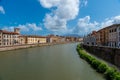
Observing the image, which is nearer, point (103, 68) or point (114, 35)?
point (103, 68)

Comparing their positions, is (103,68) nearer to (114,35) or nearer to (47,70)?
(47,70)

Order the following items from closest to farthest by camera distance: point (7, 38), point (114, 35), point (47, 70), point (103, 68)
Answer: point (103, 68), point (47, 70), point (114, 35), point (7, 38)

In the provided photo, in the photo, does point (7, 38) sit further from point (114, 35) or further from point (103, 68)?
point (103, 68)

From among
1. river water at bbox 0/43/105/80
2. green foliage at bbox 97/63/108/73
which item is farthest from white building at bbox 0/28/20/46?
green foliage at bbox 97/63/108/73

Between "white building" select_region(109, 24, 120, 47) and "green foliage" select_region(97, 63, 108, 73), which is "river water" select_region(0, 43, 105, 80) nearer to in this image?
"green foliage" select_region(97, 63, 108, 73)

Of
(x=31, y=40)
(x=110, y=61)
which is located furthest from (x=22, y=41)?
(x=110, y=61)

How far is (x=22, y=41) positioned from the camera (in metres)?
75.5

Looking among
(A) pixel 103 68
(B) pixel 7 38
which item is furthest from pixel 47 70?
(B) pixel 7 38

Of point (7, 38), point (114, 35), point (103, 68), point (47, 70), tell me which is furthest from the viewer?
point (7, 38)

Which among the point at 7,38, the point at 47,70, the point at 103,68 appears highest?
the point at 7,38

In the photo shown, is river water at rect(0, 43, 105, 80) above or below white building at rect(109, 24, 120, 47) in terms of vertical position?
below

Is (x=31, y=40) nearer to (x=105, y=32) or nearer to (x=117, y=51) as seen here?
(x=105, y=32)

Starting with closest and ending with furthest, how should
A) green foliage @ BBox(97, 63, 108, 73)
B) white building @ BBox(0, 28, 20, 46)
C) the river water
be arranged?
the river water
green foliage @ BBox(97, 63, 108, 73)
white building @ BBox(0, 28, 20, 46)

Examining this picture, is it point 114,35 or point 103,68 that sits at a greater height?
point 114,35
